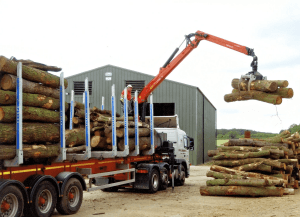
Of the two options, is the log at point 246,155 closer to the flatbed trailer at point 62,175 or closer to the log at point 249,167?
the log at point 249,167

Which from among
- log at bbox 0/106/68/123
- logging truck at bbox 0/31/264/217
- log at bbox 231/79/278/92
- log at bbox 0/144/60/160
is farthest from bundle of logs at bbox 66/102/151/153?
log at bbox 231/79/278/92

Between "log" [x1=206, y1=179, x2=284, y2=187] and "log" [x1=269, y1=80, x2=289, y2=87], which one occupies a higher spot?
"log" [x1=269, y1=80, x2=289, y2=87]

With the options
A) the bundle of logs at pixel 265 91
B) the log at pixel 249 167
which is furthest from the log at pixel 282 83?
the log at pixel 249 167

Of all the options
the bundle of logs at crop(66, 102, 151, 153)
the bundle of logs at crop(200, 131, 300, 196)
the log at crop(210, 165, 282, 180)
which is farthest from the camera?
the log at crop(210, 165, 282, 180)

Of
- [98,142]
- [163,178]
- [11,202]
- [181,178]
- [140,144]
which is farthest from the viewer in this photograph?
[181,178]

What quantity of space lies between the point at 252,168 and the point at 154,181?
371cm

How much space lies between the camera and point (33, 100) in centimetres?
862

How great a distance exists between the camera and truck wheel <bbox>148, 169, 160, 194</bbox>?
13644 millimetres

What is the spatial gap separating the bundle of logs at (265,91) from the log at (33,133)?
Result: 6.55m

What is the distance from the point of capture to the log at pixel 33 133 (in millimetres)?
7807

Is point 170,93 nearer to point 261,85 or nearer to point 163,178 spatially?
point 163,178

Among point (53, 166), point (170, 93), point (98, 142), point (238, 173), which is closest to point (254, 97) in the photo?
point (238, 173)

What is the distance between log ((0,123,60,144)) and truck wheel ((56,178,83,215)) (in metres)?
1.24

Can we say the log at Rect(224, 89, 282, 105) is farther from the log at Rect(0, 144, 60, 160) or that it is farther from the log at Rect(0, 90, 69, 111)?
the log at Rect(0, 144, 60, 160)
